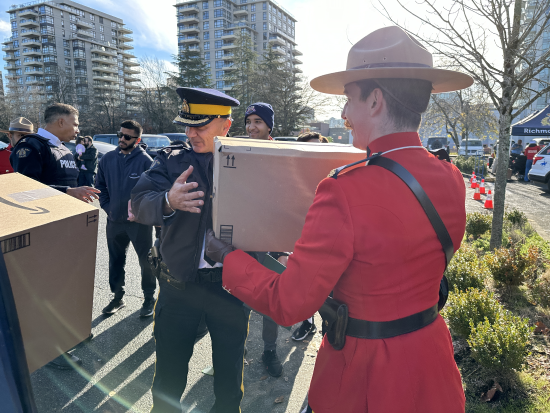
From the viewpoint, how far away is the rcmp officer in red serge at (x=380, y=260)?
1.16 metres

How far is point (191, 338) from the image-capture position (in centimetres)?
211

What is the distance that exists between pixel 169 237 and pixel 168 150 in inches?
21.8

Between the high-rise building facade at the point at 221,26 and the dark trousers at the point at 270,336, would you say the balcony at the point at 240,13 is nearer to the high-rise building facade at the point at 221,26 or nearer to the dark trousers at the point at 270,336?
the high-rise building facade at the point at 221,26

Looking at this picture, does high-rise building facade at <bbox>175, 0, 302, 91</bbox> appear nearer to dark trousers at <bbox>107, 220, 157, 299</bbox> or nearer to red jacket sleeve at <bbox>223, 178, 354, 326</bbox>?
dark trousers at <bbox>107, 220, 157, 299</bbox>

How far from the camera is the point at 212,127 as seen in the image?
2201mm

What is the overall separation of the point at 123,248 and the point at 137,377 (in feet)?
5.38

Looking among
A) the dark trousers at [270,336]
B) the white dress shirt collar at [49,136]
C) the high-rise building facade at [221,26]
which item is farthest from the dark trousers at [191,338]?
the high-rise building facade at [221,26]

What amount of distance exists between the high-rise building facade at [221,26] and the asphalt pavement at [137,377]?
7765 centimetres

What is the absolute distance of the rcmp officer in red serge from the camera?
116 cm

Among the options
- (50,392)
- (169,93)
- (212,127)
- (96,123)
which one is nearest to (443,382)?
(212,127)

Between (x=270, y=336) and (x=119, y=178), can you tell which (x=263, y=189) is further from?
(x=119, y=178)

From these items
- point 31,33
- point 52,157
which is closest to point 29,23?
point 31,33

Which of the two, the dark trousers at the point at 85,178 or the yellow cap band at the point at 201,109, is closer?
the yellow cap band at the point at 201,109

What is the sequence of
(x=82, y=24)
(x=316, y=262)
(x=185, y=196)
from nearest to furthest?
(x=316, y=262) → (x=185, y=196) → (x=82, y=24)
